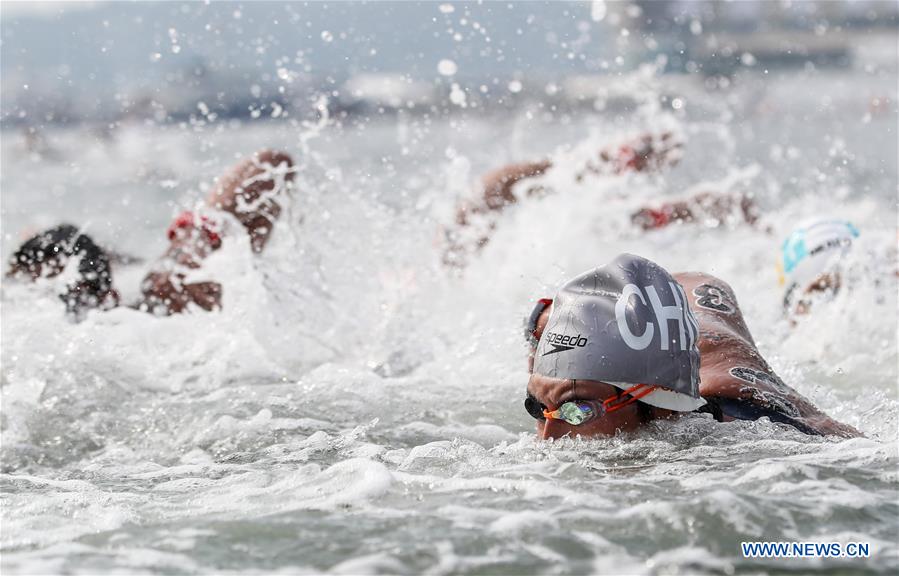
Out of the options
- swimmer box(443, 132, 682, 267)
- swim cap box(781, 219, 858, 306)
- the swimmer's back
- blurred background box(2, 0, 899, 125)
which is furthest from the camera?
blurred background box(2, 0, 899, 125)

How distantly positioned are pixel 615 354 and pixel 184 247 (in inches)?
144

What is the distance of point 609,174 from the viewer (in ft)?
27.1

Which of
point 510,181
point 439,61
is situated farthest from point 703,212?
point 439,61

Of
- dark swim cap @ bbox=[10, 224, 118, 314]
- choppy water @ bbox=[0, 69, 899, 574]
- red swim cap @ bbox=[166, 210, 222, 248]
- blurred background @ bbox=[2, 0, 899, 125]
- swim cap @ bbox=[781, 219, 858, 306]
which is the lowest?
choppy water @ bbox=[0, 69, 899, 574]

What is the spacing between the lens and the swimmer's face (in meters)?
3.04

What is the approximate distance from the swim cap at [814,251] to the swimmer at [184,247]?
3046 millimetres

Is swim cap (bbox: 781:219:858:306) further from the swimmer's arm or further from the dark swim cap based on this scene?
the dark swim cap

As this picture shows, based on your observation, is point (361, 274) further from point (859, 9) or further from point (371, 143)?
point (859, 9)

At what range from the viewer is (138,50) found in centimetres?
3988

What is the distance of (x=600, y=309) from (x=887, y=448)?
914 mm

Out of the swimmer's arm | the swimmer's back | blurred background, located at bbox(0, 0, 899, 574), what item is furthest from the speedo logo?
the swimmer's arm

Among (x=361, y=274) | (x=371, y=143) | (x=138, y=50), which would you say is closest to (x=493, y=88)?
(x=371, y=143)

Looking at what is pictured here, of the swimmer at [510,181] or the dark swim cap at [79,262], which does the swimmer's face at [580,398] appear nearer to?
the dark swim cap at [79,262]

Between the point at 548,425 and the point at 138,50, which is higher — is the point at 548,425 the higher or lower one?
the lower one
